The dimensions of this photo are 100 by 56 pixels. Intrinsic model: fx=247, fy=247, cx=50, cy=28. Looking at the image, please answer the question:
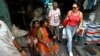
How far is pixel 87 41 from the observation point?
7.45m

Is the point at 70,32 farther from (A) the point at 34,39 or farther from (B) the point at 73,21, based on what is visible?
(A) the point at 34,39

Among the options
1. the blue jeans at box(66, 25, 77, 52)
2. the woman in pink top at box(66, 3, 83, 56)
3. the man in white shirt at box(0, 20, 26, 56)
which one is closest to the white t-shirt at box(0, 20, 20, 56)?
the man in white shirt at box(0, 20, 26, 56)

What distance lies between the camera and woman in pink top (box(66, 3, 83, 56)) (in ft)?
21.4

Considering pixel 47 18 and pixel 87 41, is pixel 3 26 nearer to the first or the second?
pixel 47 18

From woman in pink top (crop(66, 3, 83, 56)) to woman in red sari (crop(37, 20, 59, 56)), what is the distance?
1.97 feet

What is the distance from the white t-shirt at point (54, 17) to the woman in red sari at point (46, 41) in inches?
19.8

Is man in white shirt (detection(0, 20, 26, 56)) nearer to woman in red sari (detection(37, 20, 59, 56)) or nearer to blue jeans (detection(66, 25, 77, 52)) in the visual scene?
woman in red sari (detection(37, 20, 59, 56))

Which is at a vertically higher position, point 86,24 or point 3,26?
point 3,26

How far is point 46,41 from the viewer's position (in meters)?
6.36

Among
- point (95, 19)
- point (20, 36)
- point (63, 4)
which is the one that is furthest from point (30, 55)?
point (95, 19)

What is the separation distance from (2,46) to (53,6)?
3236 millimetres

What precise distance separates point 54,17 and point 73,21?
1.98 feet

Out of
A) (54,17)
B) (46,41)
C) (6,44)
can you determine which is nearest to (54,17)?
(54,17)

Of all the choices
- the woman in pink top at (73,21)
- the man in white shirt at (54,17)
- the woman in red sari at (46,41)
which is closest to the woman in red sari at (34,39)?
the woman in red sari at (46,41)
